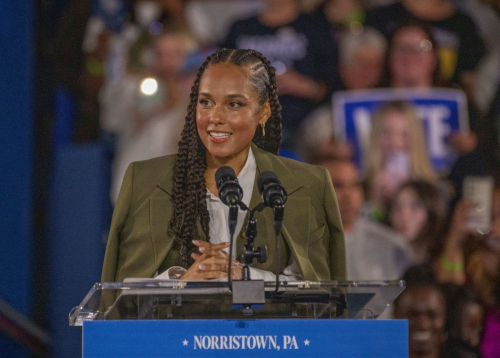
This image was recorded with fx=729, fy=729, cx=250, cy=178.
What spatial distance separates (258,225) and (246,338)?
663 millimetres

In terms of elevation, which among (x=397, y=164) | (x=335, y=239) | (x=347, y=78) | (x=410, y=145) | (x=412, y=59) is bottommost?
(x=335, y=239)

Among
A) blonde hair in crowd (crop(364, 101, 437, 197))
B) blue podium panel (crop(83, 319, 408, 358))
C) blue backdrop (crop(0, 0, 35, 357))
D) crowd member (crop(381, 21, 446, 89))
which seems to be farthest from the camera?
crowd member (crop(381, 21, 446, 89))

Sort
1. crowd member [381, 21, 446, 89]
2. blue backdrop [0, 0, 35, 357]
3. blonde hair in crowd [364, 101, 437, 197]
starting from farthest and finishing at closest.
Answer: crowd member [381, 21, 446, 89]
blonde hair in crowd [364, 101, 437, 197]
blue backdrop [0, 0, 35, 357]

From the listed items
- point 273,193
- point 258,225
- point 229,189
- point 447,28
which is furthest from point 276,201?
point 447,28

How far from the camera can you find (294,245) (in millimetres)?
2537

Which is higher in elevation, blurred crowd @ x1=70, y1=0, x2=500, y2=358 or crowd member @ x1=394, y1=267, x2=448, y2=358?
blurred crowd @ x1=70, y1=0, x2=500, y2=358

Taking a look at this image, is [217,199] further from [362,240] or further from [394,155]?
[394,155]

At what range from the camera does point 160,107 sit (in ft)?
17.3

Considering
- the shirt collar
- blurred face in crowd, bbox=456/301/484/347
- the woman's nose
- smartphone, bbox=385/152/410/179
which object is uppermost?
smartphone, bbox=385/152/410/179

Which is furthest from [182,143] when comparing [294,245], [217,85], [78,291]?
[78,291]

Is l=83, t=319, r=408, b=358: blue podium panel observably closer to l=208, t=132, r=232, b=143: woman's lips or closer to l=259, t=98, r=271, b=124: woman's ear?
l=208, t=132, r=232, b=143: woman's lips

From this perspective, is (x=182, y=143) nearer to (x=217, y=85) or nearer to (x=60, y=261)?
(x=217, y=85)

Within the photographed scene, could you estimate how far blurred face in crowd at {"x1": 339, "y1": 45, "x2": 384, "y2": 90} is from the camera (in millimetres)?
5367

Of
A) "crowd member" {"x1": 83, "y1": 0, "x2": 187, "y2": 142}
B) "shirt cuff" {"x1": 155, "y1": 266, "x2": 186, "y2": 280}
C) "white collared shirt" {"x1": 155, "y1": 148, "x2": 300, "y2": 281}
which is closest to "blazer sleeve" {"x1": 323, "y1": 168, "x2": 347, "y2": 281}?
"white collared shirt" {"x1": 155, "y1": 148, "x2": 300, "y2": 281}
